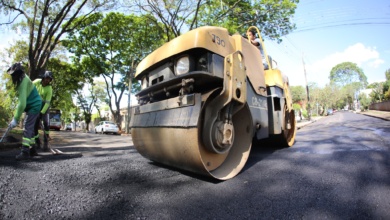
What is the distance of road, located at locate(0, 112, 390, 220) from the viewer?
1.97 m

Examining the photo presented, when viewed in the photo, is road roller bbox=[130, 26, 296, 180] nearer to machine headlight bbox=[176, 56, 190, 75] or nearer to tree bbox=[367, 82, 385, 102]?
machine headlight bbox=[176, 56, 190, 75]

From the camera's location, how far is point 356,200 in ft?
7.05

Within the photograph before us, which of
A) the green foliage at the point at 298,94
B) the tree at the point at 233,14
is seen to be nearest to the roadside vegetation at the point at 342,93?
the green foliage at the point at 298,94

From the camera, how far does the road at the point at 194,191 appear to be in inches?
77.6

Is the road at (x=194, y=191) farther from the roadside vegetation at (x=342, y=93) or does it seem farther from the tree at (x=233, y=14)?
the roadside vegetation at (x=342, y=93)

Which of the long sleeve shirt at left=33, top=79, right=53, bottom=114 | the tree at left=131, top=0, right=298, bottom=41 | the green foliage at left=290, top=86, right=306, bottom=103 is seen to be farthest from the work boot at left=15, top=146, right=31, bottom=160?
the green foliage at left=290, top=86, right=306, bottom=103

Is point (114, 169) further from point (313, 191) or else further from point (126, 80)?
point (126, 80)

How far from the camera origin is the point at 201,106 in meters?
2.36

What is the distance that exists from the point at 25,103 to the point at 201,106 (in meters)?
2.93

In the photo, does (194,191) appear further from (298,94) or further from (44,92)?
(298,94)

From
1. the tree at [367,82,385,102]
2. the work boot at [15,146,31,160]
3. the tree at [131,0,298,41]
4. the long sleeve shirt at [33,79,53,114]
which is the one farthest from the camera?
the tree at [367,82,385,102]

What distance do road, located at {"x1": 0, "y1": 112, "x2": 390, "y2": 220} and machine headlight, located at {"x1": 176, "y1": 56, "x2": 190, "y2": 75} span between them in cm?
124

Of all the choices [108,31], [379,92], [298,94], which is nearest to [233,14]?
[108,31]

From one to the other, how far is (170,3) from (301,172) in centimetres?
1314
